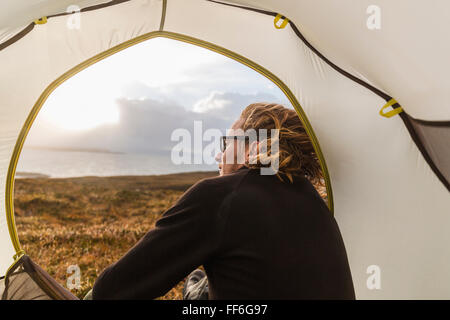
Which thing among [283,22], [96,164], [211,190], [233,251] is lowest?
[233,251]

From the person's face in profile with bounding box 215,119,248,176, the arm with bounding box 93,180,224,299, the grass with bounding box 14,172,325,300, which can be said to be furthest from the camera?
the grass with bounding box 14,172,325,300

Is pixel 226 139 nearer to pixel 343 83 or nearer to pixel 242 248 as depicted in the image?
pixel 242 248

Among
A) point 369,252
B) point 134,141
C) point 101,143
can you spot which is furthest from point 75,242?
point 101,143

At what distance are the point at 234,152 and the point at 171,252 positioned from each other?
440mm

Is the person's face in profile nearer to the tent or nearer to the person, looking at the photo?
the person

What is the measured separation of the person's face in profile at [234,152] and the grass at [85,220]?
511 mm

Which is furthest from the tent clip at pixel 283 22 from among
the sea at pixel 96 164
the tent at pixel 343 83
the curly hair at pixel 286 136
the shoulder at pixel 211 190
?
the sea at pixel 96 164

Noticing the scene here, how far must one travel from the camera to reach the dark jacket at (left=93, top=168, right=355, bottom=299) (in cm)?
79

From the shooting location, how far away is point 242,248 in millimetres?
808

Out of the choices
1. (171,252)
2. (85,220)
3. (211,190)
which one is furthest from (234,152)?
(85,220)

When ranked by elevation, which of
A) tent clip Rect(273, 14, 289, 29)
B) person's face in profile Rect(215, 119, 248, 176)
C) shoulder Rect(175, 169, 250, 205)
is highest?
tent clip Rect(273, 14, 289, 29)

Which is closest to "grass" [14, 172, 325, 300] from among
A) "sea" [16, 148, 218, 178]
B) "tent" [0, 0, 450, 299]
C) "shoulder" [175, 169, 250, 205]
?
"tent" [0, 0, 450, 299]

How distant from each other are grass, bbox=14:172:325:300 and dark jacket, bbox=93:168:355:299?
60 cm

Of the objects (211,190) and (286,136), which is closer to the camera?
(211,190)
